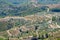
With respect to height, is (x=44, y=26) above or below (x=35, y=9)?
above

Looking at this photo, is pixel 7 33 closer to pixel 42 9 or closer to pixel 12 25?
pixel 12 25

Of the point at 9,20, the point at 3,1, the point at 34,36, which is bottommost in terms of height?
the point at 3,1

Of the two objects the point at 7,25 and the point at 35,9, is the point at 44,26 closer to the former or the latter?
the point at 7,25

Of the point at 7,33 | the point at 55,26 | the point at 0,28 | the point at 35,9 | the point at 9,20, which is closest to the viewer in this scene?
the point at 7,33

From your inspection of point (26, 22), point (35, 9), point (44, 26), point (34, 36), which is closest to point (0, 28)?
point (26, 22)

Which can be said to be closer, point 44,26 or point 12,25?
point 44,26

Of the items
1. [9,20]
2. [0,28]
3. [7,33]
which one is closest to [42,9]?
[9,20]

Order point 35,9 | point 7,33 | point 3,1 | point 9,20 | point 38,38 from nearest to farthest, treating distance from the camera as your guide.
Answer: point 38,38 < point 7,33 < point 9,20 < point 35,9 < point 3,1

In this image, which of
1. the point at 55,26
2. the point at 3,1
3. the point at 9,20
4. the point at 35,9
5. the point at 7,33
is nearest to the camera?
the point at 7,33

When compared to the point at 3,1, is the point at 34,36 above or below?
above
